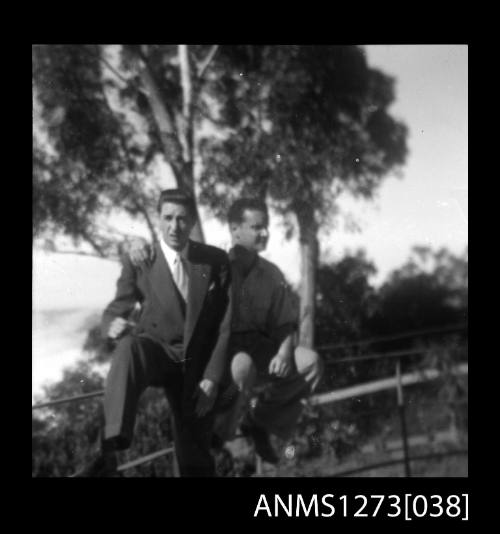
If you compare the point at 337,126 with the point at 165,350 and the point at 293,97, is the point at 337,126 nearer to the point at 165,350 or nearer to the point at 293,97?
the point at 293,97

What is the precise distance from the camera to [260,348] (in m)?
2.74

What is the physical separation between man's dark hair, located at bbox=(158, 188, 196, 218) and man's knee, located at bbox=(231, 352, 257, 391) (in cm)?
62

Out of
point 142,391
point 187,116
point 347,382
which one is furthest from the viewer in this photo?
point 187,116

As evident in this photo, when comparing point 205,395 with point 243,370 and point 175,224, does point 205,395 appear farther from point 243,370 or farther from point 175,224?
point 175,224

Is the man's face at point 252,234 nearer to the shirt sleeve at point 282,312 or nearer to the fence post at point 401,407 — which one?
the shirt sleeve at point 282,312

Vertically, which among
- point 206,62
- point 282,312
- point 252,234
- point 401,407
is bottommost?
point 401,407

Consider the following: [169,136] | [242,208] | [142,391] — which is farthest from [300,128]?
[142,391]

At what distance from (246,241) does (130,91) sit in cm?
84

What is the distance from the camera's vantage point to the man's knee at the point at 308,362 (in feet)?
9.02

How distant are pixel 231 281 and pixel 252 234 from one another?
220 mm

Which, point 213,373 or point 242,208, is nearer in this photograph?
point 213,373

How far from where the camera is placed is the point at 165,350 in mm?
2666

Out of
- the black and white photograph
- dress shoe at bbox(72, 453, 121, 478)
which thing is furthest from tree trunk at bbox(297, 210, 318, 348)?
dress shoe at bbox(72, 453, 121, 478)

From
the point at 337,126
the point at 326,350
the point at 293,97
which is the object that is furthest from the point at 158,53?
the point at 326,350
